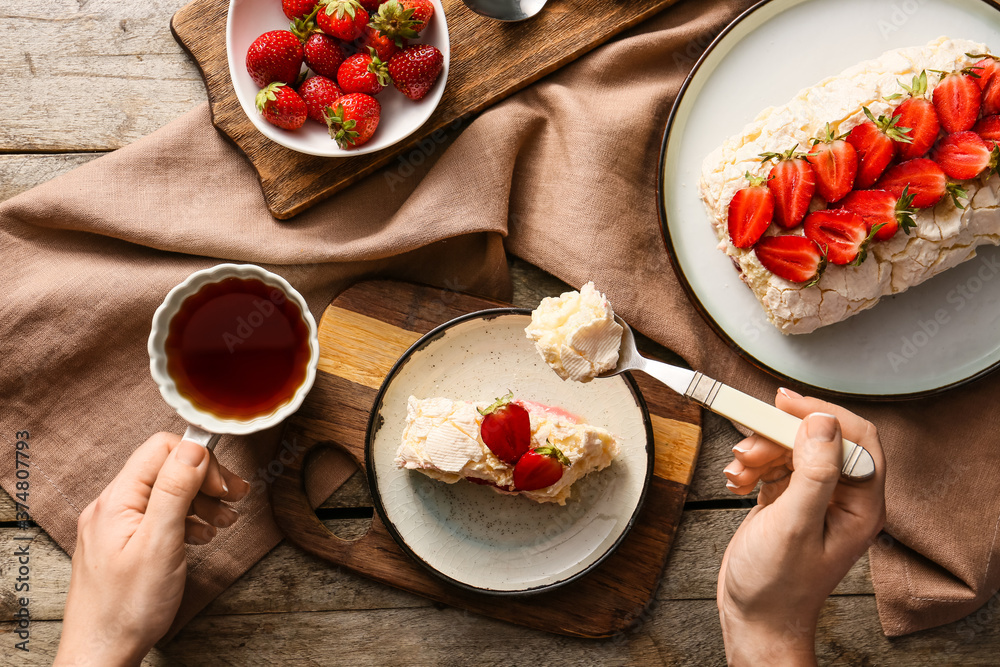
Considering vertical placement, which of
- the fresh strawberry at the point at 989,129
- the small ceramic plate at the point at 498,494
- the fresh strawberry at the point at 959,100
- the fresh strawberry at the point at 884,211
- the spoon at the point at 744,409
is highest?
the fresh strawberry at the point at 959,100

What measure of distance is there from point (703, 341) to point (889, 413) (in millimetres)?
700

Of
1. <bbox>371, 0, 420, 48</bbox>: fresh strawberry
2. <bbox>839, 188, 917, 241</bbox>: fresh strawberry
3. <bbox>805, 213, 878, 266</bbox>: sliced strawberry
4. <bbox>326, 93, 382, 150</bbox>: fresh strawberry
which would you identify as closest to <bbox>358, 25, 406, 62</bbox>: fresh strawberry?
<bbox>371, 0, 420, 48</bbox>: fresh strawberry

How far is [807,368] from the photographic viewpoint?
235 centimetres

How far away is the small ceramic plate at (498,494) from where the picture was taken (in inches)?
91.0

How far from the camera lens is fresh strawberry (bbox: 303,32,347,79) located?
230cm

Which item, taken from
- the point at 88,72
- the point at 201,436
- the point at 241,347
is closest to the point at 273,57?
the point at 88,72

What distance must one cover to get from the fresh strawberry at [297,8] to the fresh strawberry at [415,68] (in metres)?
0.34

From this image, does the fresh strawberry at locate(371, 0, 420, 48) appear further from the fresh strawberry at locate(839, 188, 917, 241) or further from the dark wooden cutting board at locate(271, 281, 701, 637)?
the fresh strawberry at locate(839, 188, 917, 241)

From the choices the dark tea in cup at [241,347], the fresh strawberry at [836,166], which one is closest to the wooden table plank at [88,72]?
the dark tea in cup at [241,347]

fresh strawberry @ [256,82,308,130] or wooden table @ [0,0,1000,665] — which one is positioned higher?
fresh strawberry @ [256,82,308,130]

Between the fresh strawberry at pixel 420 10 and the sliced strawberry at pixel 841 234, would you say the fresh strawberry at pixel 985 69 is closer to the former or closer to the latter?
the sliced strawberry at pixel 841 234

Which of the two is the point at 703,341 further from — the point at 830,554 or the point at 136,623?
the point at 136,623

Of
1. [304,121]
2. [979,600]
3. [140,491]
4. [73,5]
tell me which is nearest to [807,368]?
[979,600]

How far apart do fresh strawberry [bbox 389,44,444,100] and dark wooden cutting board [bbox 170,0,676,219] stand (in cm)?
15
